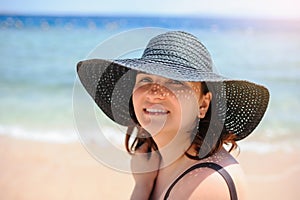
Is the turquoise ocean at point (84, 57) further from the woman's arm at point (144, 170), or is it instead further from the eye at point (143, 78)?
the eye at point (143, 78)

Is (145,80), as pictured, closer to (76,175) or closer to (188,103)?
(188,103)

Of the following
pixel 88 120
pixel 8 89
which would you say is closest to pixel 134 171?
Answer: pixel 88 120

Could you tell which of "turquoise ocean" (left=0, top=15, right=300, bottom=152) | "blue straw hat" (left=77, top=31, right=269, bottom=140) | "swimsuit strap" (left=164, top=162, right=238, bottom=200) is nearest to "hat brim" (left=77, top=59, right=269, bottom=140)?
"blue straw hat" (left=77, top=31, right=269, bottom=140)

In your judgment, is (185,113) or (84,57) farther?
(84,57)

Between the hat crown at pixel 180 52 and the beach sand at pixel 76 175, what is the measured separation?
165 cm

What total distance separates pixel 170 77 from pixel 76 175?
7.08 ft

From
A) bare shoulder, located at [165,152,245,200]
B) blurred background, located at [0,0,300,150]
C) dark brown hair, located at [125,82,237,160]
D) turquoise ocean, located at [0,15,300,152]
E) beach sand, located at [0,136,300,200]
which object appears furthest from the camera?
blurred background, located at [0,0,300,150]

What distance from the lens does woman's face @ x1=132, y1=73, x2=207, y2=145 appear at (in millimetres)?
1135

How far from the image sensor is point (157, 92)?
1143 millimetres

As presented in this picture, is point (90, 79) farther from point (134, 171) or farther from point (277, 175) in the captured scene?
point (277, 175)

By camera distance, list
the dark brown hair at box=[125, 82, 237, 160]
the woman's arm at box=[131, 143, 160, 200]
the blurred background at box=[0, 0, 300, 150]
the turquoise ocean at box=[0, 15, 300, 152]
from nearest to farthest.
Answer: the dark brown hair at box=[125, 82, 237, 160]
the woman's arm at box=[131, 143, 160, 200]
the turquoise ocean at box=[0, 15, 300, 152]
the blurred background at box=[0, 0, 300, 150]

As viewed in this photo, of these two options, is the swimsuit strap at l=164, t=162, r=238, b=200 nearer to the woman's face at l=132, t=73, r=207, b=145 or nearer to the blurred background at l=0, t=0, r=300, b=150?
the woman's face at l=132, t=73, r=207, b=145

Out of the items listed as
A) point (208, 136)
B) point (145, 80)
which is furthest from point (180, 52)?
point (208, 136)

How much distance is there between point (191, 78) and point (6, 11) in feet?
48.9
